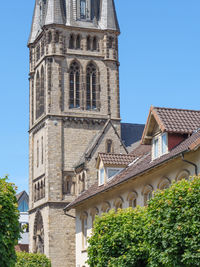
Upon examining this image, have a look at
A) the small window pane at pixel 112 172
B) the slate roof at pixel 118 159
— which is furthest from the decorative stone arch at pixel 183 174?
the small window pane at pixel 112 172

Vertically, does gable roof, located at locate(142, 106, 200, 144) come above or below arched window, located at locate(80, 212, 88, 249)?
above

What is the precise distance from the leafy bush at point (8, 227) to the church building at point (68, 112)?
4009 centimetres

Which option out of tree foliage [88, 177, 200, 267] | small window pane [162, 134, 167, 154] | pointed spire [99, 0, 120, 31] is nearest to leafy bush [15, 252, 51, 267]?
small window pane [162, 134, 167, 154]

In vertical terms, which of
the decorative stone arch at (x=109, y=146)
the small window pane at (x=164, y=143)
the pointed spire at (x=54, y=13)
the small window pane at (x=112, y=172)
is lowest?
the small window pane at (x=164, y=143)

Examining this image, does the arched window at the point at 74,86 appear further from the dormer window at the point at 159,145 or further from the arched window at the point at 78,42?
the dormer window at the point at 159,145

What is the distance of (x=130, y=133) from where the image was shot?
250 ft

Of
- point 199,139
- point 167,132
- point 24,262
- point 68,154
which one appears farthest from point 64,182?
point 199,139

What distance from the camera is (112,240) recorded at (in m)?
30.2

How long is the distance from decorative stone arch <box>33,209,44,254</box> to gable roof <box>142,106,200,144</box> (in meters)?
37.1

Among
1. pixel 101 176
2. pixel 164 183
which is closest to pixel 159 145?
pixel 164 183

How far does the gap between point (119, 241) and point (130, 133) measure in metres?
46.4

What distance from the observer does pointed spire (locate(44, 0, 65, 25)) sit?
73875 mm

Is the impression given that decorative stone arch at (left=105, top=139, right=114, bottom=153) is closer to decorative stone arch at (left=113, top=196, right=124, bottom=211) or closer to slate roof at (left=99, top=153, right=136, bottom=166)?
slate roof at (left=99, top=153, right=136, bottom=166)

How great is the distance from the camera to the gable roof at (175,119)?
1342 inches
